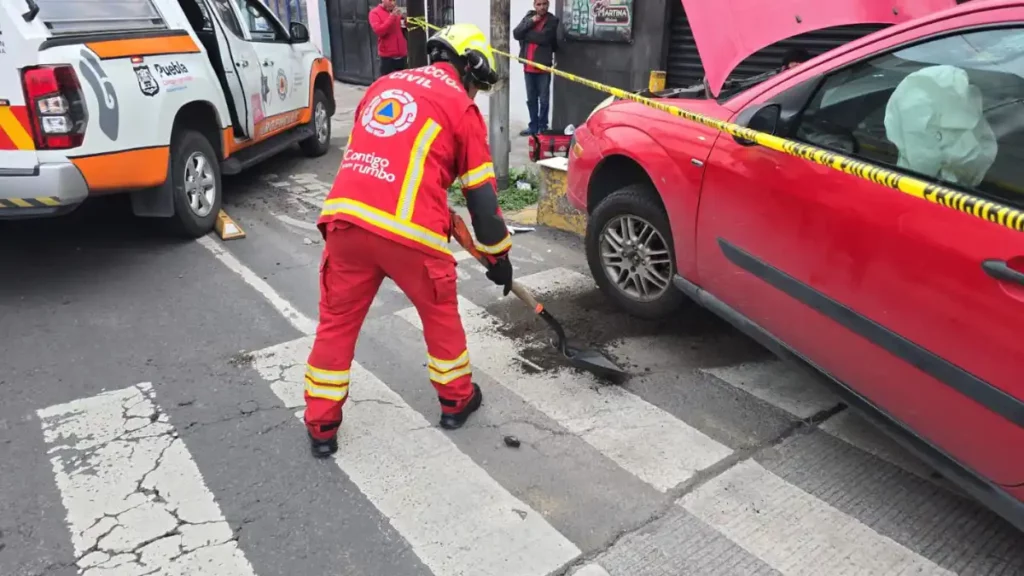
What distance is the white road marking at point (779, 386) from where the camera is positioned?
11.4ft

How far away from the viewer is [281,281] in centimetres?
489

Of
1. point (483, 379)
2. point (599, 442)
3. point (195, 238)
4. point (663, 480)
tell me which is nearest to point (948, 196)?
point (663, 480)

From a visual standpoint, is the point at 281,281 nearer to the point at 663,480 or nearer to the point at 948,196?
the point at 663,480

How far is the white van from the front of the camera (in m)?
4.12

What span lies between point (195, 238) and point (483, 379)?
306 centimetres

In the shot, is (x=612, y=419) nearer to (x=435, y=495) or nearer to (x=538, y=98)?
(x=435, y=495)

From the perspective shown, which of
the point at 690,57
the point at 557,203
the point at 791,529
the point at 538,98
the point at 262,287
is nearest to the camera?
the point at 791,529

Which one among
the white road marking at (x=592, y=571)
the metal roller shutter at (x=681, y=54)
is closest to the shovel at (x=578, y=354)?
the white road marking at (x=592, y=571)

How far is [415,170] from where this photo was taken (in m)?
2.73

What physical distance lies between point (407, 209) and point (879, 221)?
1634 millimetres

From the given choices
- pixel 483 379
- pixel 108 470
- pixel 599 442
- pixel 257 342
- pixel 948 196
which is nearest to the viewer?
pixel 948 196

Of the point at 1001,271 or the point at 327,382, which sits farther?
the point at 327,382

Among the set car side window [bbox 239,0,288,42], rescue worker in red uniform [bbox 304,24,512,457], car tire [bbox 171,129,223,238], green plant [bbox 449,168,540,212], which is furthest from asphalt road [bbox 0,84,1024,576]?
car side window [bbox 239,0,288,42]

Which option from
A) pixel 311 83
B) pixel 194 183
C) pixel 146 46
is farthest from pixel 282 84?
pixel 146 46
